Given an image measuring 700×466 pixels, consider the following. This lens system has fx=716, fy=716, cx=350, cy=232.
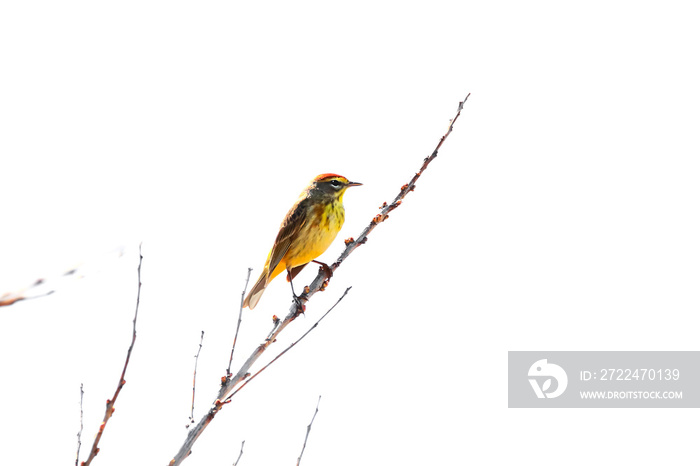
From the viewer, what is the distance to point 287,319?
5637mm

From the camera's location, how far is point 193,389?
4.55 m

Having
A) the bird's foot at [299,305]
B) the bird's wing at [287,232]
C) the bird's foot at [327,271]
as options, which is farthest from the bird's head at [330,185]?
the bird's foot at [299,305]

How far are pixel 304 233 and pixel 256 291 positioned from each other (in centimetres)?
98

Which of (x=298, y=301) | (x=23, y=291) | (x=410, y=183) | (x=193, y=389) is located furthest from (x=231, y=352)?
(x=23, y=291)

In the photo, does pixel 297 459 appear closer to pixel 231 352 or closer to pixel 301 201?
pixel 231 352

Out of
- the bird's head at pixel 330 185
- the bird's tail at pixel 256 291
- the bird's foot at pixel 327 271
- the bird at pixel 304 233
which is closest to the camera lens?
the bird's foot at pixel 327 271

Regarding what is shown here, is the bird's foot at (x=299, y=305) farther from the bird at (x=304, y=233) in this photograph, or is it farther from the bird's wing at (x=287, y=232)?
the bird's wing at (x=287, y=232)

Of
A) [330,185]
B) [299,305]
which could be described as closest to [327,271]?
[299,305]

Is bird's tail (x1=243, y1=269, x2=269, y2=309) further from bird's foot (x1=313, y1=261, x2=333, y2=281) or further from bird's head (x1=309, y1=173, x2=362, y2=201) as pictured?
bird's foot (x1=313, y1=261, x2=333, y2=281)

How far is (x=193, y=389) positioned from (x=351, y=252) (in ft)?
7.60

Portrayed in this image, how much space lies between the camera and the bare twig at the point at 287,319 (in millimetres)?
4266

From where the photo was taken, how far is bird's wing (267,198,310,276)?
882 cm

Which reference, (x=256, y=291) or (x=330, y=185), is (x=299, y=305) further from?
(x=330, y=185)

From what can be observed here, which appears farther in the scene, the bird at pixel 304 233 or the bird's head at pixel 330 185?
the bird's head at pixel 330 185
